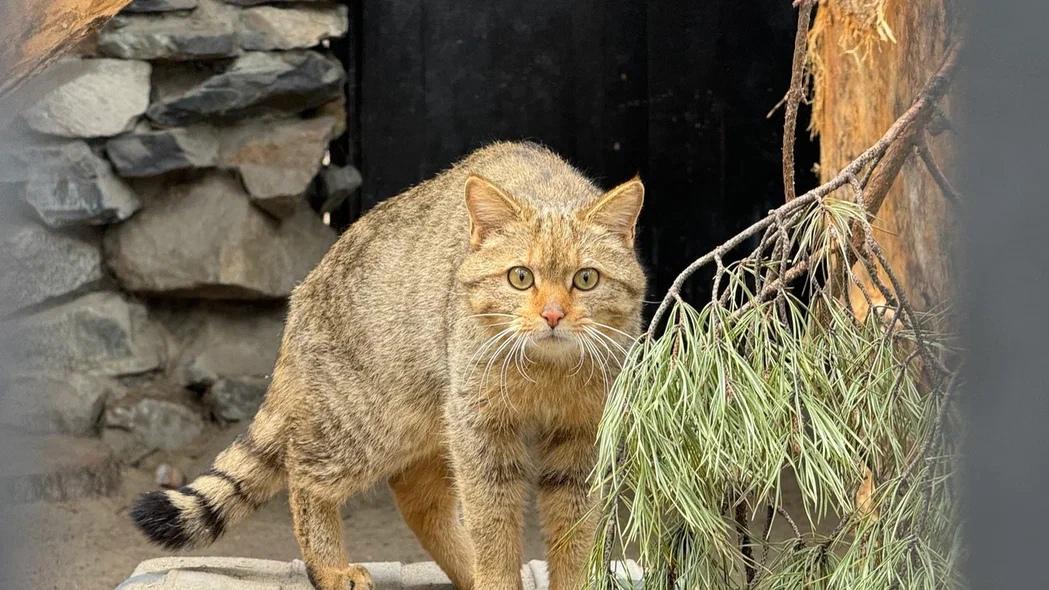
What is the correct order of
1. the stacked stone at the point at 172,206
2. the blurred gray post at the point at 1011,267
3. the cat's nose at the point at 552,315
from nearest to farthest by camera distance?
the blurred gray post at the point at 1011,267, the cat's nose at the point at 552,315, the stacked stone at the point at 172,206

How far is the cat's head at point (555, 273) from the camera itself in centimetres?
293

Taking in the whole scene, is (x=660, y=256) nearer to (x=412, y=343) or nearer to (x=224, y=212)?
(x=224, y=212)

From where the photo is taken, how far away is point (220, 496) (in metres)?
3.70

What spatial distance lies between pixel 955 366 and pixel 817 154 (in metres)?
3.85

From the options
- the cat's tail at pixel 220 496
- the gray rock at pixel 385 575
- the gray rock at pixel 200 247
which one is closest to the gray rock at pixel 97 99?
the gray rock at pixel 200 247

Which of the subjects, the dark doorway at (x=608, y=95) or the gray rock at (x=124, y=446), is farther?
the gray rock at (x=124, y=446)

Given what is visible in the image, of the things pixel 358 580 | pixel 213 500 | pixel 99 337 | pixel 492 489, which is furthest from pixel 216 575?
pixel 99 337

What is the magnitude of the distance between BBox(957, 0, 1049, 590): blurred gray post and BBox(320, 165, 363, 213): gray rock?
5024mm

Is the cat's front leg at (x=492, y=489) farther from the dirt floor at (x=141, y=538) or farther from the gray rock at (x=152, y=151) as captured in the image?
the gray rock at (x=152, y=151)

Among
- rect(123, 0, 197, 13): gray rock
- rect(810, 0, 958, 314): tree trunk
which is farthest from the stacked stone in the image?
rect(810, 0, 958, 314): tree trunk

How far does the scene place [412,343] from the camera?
354 centimetres

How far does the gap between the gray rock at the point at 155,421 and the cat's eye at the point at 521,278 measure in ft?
10.8

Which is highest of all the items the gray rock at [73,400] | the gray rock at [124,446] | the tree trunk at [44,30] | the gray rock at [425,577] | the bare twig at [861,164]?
the tree trunk at [44,30]

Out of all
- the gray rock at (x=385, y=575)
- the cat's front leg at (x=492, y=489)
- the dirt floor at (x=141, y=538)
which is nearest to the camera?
the cat's front leg at (x=492, y=489)
